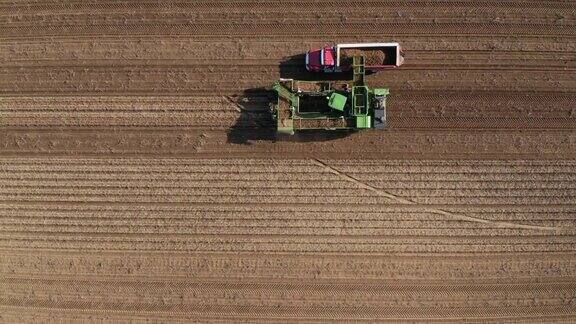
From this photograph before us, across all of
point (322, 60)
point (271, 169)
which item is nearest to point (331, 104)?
point (322, 60)

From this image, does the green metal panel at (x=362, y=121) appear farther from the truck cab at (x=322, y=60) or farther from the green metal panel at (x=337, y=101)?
the truck cab at (x=322, y=60)

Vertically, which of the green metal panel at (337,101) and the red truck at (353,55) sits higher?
the red truck at (353,55)

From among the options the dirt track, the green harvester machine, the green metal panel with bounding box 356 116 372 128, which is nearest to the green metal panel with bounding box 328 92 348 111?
the green harvester machine

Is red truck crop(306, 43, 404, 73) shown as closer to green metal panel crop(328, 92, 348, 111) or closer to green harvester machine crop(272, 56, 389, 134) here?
green harvester machine crop(272, 56, 389, 134)

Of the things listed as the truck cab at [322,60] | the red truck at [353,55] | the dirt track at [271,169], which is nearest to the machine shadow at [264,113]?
the dirt track at [271,169]

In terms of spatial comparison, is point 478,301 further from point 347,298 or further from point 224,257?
point 224,257

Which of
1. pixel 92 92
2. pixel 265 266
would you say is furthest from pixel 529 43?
pixel 92 92
